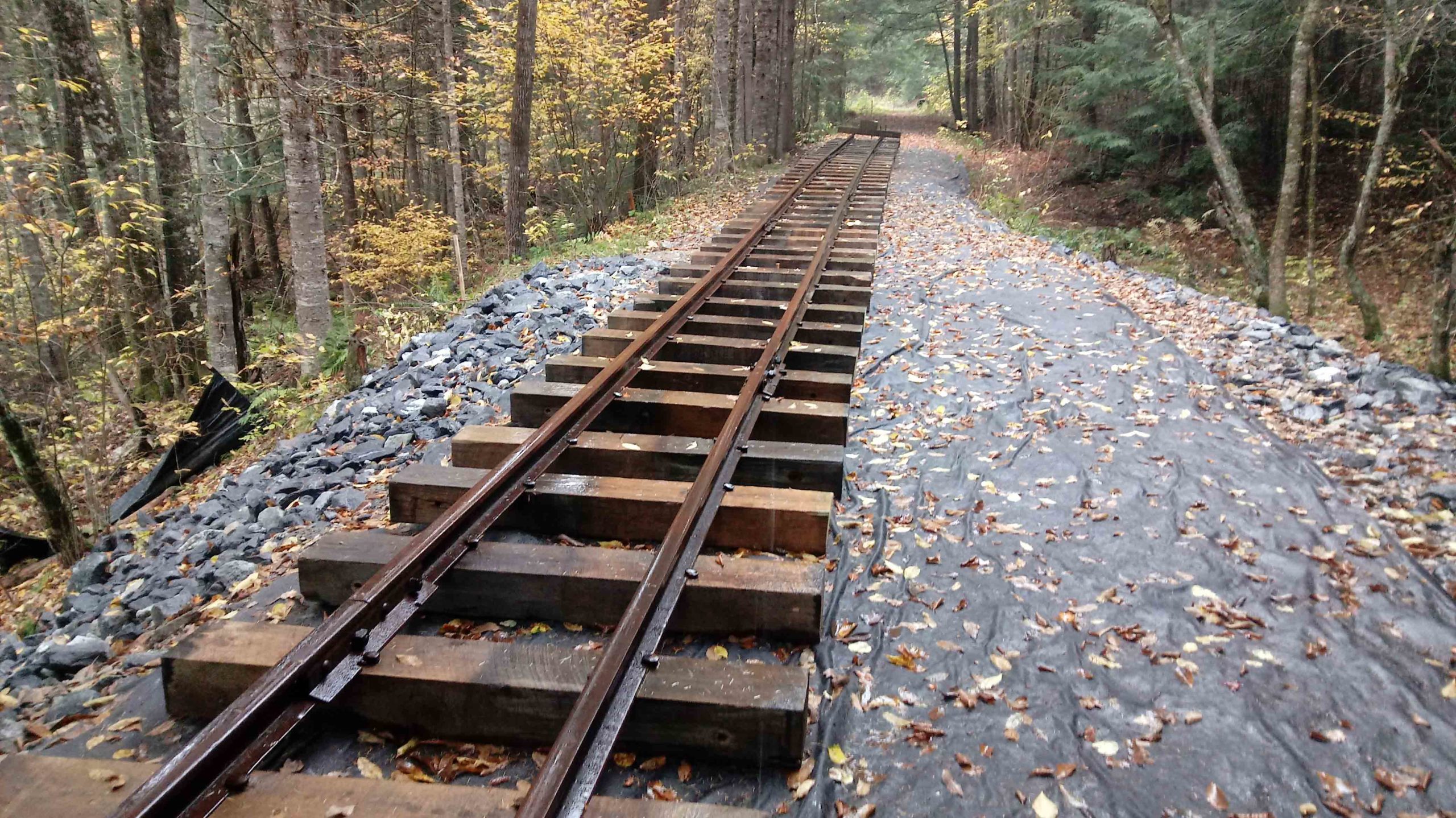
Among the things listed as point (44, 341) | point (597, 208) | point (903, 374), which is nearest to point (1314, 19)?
point (903, 374)

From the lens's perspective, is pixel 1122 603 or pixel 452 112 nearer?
pixel 1122 603

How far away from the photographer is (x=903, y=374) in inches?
253

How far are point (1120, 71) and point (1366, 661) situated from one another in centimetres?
1542

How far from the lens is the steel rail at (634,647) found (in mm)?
2098

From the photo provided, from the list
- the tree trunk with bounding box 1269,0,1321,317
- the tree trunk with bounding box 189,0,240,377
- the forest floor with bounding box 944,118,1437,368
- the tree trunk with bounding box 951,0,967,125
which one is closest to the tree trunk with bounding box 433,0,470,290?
the tree trunk with bounding box 189,0,240,377

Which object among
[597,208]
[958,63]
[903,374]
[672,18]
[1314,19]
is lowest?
[903,374]

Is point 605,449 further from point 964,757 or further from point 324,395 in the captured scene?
point 324,395

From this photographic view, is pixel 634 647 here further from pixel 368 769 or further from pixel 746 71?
pixel 746 71

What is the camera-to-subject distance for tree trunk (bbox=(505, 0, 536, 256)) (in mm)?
12109

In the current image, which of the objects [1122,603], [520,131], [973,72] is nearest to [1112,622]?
[1122,603]

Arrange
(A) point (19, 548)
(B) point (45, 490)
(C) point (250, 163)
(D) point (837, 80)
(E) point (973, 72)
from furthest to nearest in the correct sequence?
(D) point (837, 80), (E) point (973, 72), (C) point (250, 163), (A) point (19, 548), (B) point (45, 490)

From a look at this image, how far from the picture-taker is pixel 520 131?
12617mm

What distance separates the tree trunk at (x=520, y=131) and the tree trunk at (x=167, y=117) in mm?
4130

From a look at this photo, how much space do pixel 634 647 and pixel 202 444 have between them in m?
7.31
